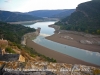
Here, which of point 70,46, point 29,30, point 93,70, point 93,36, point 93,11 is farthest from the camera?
point 93,11

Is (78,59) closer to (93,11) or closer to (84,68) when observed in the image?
(84,68)

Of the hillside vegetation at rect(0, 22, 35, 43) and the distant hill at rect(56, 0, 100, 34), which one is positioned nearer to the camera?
the hillside vegetation at rect(0, 22, 35, 43)

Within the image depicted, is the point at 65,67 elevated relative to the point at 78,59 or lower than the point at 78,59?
elevated

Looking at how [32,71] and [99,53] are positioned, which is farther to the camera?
[99,53]

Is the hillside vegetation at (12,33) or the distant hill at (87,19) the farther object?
the distant hill at (87,19)

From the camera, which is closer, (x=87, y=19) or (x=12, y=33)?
(x=12, y=33)

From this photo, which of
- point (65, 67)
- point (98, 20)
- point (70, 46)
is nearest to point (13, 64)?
point (65, 67)

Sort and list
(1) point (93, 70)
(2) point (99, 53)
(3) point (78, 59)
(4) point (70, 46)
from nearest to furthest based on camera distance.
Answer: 1. (1) point (93, 70)
2. (3) point (78, 59)
3. (2) point (99, 53)
4. (4) point (70, 46)

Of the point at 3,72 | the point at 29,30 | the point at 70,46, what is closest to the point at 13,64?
the point at 3,72

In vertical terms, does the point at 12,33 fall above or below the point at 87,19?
below
